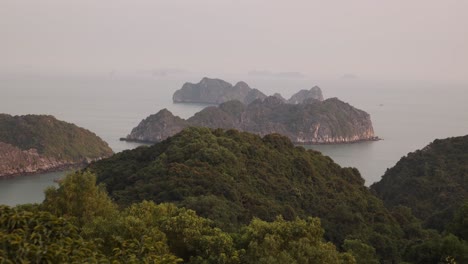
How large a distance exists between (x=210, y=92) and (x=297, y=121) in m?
74.9

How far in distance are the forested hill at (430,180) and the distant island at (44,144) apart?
124ft

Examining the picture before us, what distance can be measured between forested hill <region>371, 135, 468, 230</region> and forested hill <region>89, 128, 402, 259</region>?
4.37 metres

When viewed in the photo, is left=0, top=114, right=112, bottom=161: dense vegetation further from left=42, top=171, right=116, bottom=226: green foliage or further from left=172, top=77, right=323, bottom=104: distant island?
left=172, top=77, right=323, bottom=104: distant island

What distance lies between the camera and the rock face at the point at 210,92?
162 m

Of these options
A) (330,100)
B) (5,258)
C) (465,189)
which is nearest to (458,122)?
(330,100)

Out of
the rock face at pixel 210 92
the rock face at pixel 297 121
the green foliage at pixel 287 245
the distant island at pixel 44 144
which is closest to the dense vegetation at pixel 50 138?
the distant island at pixel 44 144

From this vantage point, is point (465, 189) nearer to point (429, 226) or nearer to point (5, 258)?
point (429, 226)

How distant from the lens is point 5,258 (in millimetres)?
6332

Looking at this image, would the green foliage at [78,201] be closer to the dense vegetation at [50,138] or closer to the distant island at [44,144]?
the distant island at [44,144]

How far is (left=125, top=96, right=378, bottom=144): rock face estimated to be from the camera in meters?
89.5

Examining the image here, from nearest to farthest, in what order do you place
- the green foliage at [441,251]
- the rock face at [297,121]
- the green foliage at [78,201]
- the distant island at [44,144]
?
the green foliage at [78,201]
the green foliage at [441,251]
the distant island at [44,144]
the rock face at [297,121]

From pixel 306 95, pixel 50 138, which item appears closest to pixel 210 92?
pixel 306 95

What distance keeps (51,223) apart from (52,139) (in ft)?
185

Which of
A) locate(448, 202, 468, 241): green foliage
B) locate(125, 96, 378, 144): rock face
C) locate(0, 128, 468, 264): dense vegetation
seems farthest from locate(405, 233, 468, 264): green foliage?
locate(125, 96, 378, 144): rock face
